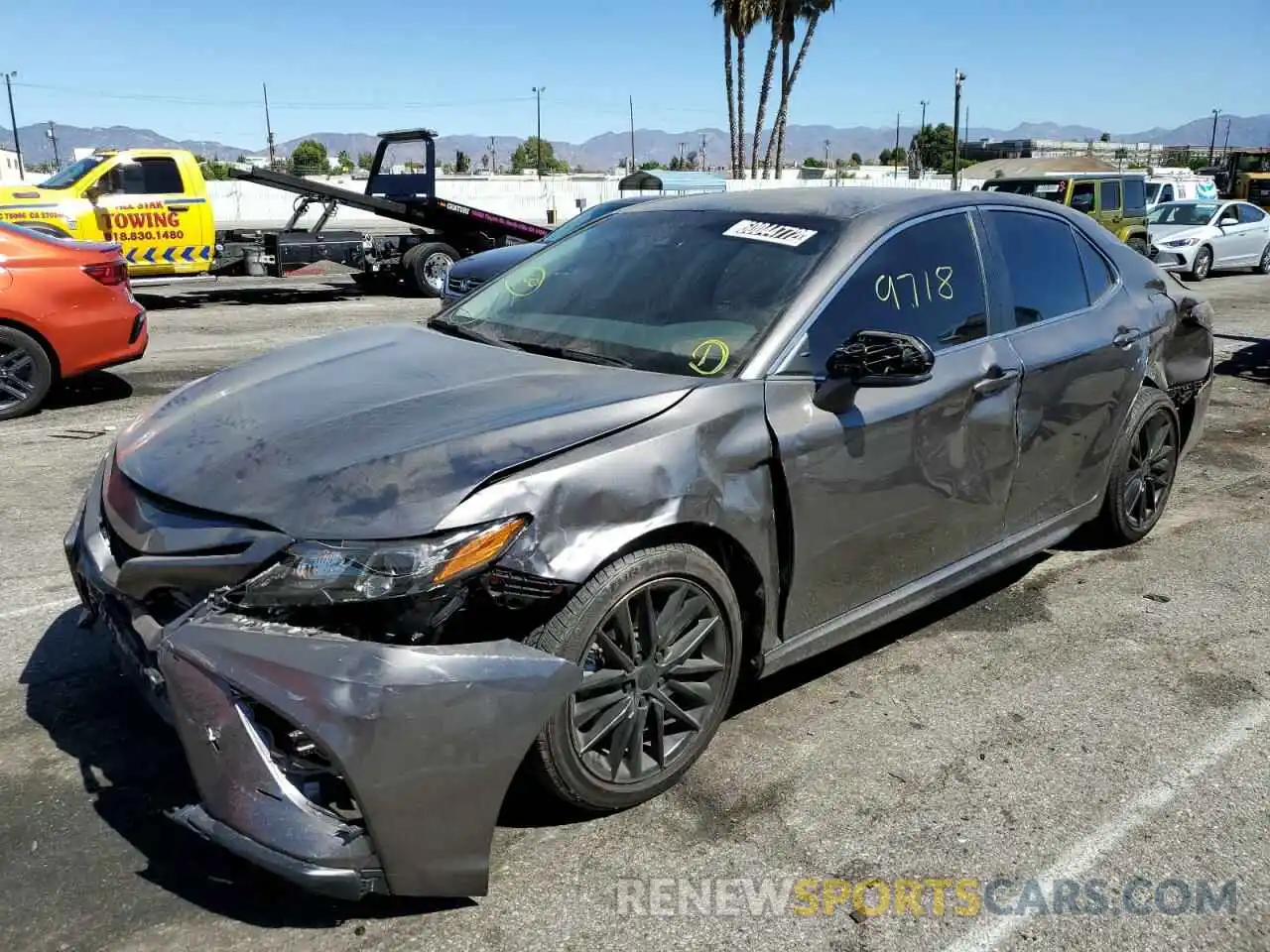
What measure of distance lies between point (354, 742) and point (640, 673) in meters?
0.85

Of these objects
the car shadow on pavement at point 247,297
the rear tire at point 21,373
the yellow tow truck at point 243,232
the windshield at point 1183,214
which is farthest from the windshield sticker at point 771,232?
the windshield at point 1183,214

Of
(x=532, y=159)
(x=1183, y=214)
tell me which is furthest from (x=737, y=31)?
(x=532, y=159)

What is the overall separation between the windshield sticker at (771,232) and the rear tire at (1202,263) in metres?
19.3

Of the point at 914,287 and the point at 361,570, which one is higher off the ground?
the point at 914,287

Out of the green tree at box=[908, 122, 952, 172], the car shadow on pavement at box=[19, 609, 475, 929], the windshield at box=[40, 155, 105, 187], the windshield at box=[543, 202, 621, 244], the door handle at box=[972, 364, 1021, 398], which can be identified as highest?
the green tree at box=[908, 122, 952, 172]

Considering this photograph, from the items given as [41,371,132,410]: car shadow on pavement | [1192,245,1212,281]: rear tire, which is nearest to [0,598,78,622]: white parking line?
[41,371,132,410]: car shadow on pavement

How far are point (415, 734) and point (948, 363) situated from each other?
7.40ft

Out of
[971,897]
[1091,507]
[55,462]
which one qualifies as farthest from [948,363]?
[55,462]

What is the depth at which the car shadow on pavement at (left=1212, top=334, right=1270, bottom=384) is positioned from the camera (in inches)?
396

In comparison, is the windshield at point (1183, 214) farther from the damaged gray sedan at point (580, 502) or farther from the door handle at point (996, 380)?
the door handle at point (996, 380)

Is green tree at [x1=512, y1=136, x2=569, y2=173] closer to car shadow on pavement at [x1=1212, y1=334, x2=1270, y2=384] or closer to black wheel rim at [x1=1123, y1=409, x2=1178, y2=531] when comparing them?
car shadow on pavement at [x1=1212, y1=334, x2=1270, y2=384]

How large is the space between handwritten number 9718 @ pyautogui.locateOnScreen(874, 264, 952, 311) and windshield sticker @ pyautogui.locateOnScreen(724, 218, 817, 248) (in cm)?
30

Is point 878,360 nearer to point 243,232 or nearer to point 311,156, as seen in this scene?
point 243,232

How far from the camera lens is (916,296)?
144 inches
